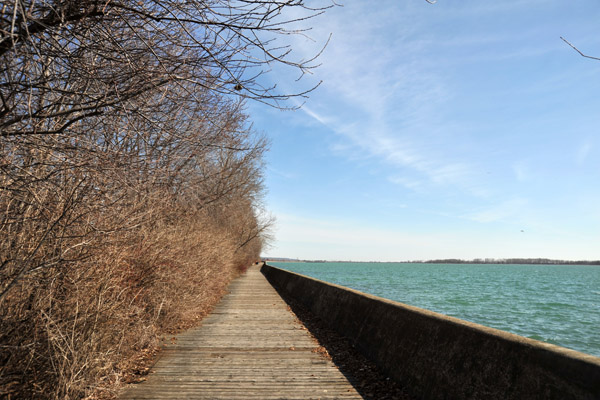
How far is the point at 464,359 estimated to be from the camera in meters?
4.26

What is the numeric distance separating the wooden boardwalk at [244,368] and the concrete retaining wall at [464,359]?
0.86m

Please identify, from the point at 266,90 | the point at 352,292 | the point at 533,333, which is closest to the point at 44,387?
the point at 266,90

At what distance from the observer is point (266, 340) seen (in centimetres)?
835

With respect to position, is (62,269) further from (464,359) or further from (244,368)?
(464,359)

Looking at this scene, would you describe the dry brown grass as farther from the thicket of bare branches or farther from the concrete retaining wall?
the concrete retaining wall

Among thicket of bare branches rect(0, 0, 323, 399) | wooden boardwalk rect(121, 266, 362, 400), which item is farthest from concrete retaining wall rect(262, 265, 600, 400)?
thicket of bare branches rect(0, 0, 323, 399)

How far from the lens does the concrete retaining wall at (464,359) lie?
3.12m

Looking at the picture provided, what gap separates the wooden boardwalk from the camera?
16.8 ft

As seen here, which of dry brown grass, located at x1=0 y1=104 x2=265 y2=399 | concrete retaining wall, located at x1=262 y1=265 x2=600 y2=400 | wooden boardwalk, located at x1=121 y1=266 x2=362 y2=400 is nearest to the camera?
concrete retaining wall, located at x1=262 y1=265 x2=600 y2=400

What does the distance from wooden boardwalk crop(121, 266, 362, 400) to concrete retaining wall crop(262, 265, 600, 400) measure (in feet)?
2.81

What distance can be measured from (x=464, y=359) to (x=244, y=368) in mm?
3565

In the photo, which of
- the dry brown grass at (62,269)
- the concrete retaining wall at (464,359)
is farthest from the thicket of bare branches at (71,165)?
the concrete retaining wall at (464,359)

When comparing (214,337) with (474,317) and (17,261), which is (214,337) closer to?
(17,261)

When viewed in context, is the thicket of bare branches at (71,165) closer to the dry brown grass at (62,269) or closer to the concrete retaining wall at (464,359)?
the dry brown grass at (62,269)
